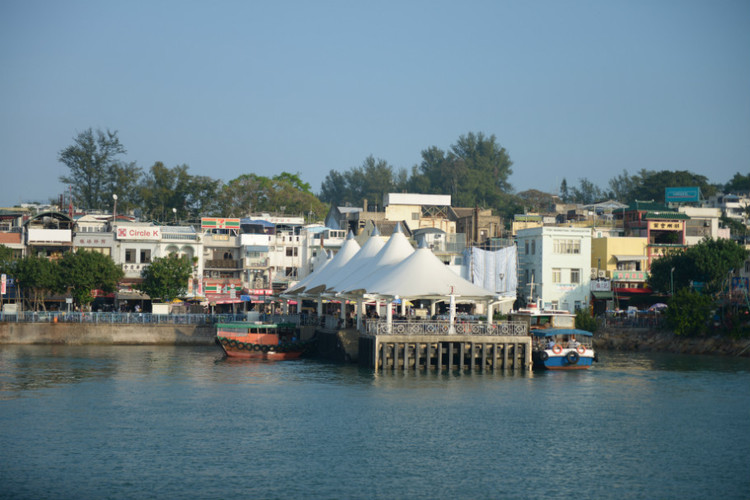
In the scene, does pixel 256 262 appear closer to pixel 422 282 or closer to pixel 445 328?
pixel 445 328

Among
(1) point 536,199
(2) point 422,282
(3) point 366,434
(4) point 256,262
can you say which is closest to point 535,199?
(1) point 536,199

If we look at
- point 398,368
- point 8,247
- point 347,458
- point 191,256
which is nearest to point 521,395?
point 398,368

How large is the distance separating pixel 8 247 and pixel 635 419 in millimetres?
58074

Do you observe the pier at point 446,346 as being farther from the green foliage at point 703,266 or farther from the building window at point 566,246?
the building window at point 566,246

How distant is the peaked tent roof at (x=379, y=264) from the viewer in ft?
187

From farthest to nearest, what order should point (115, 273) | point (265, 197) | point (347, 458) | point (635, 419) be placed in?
point (265, 197) < point (115, 273) < point (635, 419) < point (347, 458)

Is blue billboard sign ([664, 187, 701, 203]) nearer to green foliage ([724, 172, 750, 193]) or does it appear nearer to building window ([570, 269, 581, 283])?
building window ([570, 269, 581, 283])

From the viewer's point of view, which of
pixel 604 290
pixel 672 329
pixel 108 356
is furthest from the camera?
pixel 604 290

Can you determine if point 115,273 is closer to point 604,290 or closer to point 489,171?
point 604,290

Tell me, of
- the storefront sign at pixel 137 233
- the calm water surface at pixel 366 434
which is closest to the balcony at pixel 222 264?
the storefront sign at pixel 137 233

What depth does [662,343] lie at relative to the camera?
235ft

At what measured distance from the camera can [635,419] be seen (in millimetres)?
39938

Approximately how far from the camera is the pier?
171 feet

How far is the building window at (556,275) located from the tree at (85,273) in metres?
Answer: 36.5
